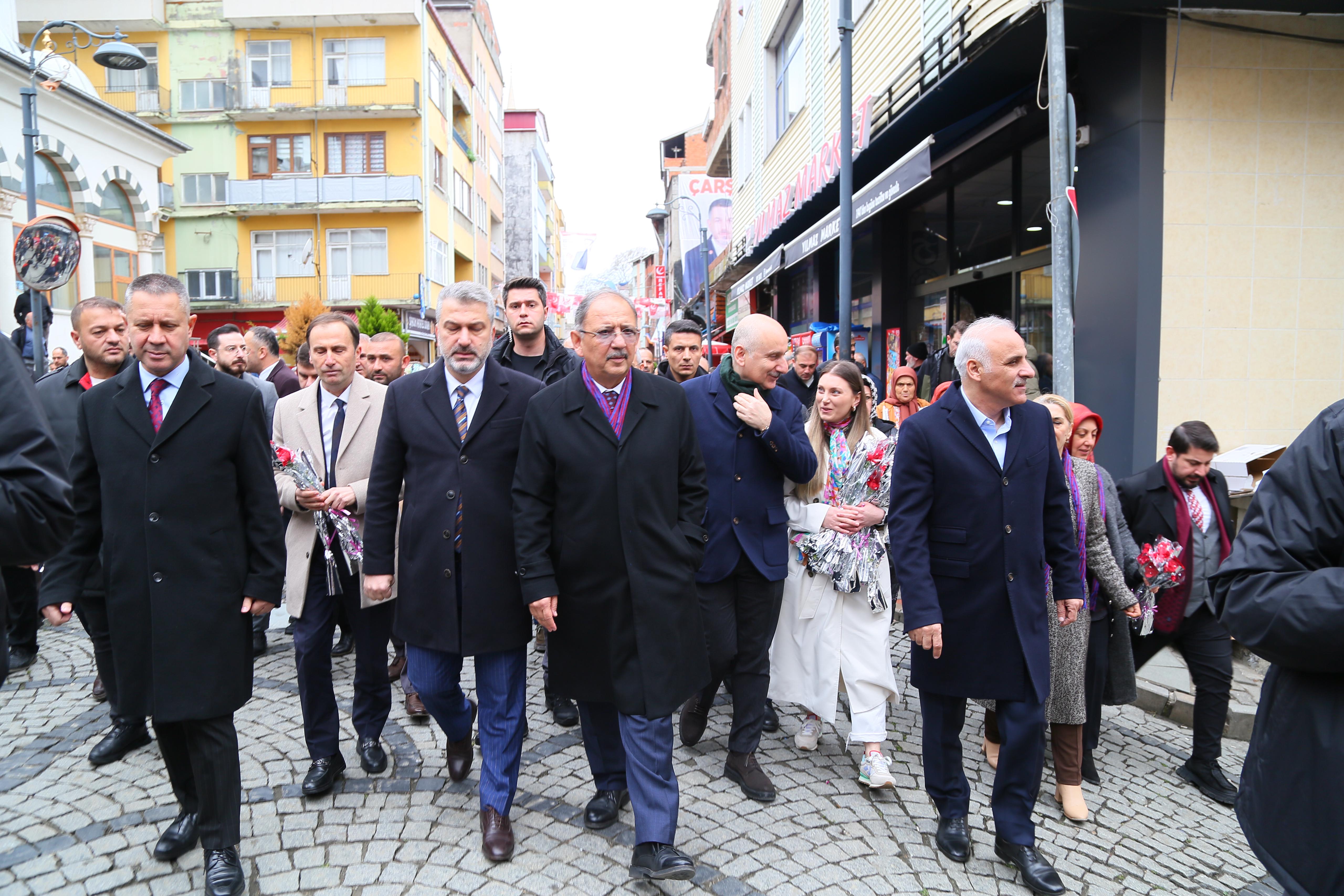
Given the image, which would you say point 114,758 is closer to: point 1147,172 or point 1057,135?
point 1057,135

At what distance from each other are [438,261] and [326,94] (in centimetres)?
806

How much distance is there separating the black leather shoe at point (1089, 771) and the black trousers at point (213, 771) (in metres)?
3.92

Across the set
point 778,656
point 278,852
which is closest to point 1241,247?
point 778,656

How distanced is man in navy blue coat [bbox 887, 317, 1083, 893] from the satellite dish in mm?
11287

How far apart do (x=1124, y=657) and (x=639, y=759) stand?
2835 mm

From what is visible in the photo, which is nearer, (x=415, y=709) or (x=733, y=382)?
(x=733, y=382)

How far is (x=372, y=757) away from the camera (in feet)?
13.6

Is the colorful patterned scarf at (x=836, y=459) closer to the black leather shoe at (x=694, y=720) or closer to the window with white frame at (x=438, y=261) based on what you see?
the black leather shoe at (x=694, y=720)

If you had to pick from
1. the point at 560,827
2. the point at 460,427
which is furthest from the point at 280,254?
the point at 560,827

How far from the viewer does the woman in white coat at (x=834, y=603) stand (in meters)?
4.34

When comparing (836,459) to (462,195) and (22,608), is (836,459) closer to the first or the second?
(22,608)

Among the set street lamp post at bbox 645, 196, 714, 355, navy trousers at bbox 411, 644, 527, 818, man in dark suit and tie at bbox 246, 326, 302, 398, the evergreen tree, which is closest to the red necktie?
navy trousers at bbox 411, 644, 527, 818

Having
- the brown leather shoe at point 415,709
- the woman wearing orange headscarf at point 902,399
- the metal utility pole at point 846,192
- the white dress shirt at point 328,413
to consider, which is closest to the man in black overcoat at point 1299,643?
the white dress shirt at point 328,413

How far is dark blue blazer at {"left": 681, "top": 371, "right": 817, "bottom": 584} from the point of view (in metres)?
4.18
